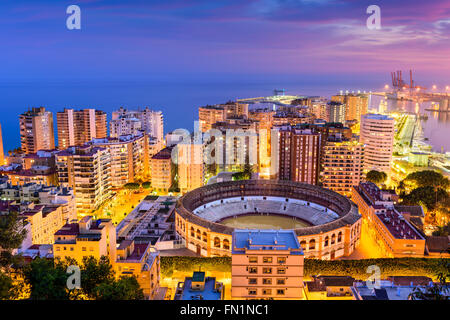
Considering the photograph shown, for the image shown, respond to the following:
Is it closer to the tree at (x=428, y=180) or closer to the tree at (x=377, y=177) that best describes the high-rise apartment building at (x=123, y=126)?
the tree at (x=377, y=177)

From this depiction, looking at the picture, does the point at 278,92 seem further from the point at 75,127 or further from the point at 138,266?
the point at 138,266

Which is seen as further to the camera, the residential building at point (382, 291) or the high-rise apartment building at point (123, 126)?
the high-rise apartment building at point (123, 126)

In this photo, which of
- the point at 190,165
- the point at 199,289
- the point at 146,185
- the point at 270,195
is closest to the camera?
the point at 199,289

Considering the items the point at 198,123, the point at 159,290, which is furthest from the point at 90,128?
the point at 159,290

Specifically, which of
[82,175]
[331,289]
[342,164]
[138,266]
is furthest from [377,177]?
[138,266]

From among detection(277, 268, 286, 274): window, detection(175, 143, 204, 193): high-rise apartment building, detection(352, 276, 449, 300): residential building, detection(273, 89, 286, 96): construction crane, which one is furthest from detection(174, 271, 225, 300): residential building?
detection(273, 89, 286, 96): construction crane

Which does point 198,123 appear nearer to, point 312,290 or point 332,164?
point 332,164

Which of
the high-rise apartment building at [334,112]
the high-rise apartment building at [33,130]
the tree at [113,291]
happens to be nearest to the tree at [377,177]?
the tree at [113,291]
